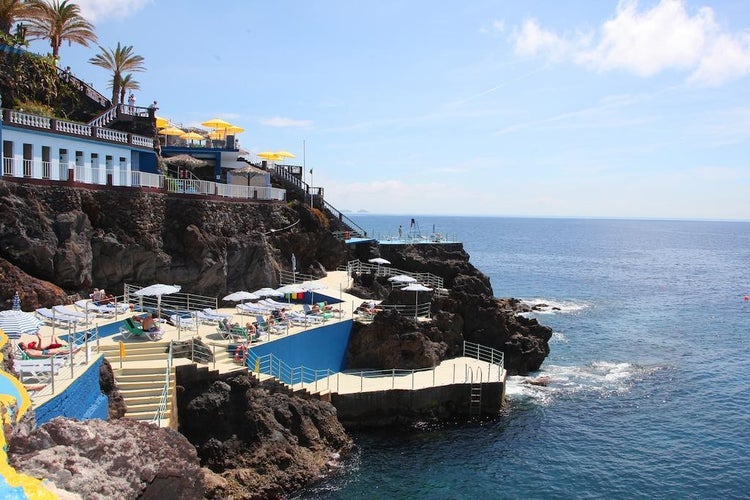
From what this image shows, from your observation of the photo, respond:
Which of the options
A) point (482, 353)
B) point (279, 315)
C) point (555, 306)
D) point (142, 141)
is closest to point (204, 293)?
point (279, 315)

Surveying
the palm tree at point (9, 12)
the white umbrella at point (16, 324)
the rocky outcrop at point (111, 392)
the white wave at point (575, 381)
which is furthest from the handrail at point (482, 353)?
the palm tree at point (9, 12)

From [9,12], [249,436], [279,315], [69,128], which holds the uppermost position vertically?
[9,12]

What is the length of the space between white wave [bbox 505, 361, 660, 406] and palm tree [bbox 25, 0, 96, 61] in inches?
1420

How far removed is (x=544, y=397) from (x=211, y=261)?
1959 cm

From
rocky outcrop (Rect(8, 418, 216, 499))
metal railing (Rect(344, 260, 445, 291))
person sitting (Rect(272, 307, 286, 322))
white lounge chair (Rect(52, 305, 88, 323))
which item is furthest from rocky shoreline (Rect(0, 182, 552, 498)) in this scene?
person sitting (Rect(272, 307, 286, 322))

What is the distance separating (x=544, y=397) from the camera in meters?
36.2

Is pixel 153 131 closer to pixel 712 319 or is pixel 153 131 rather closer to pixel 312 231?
pixel 312 231

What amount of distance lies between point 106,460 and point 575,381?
31.7m

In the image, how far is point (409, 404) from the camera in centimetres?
3148

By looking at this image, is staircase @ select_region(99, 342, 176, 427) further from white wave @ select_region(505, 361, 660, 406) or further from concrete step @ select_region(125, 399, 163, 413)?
white wave @ select_region(505, 361, 660, 406)

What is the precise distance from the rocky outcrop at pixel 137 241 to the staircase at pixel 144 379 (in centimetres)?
659

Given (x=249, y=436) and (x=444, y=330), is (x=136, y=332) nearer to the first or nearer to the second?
(x=249, y=436)

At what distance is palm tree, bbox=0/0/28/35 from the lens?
40.8 metres

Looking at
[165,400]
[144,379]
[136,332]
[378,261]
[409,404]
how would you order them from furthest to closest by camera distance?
[378,261] → [409,404] → [136,332] → [144,379] → [165,400]
